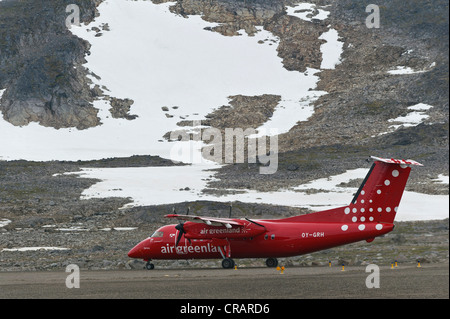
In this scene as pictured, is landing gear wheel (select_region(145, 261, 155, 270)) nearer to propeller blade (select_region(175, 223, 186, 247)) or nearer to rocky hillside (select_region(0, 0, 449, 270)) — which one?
propeller blade (select_region(175, 223, 186, 247))

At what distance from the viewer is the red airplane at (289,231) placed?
1105 inches

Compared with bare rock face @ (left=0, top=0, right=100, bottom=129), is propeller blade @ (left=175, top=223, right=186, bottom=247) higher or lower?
lower

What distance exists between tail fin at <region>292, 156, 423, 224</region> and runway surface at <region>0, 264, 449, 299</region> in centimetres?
254

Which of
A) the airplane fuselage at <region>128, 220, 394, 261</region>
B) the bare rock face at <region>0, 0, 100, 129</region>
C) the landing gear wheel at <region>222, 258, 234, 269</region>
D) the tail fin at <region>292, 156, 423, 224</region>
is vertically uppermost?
the bare rock face at <region>0, 0, 100, 129</region>

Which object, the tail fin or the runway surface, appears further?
the tail fin

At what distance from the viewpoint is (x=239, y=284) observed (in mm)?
27062

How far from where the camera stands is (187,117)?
160 metres

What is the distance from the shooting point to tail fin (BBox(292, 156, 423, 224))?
88.4ft

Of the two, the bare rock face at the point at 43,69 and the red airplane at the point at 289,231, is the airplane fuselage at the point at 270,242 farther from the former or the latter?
the bare rock face at the point at 43,69

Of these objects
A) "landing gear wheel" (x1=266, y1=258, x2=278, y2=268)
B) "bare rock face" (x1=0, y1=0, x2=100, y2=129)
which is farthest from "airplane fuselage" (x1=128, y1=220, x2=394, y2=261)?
"bare rock face" (x1=0, y1=0, x2=100, y2=129)

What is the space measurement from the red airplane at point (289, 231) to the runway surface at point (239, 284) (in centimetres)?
141

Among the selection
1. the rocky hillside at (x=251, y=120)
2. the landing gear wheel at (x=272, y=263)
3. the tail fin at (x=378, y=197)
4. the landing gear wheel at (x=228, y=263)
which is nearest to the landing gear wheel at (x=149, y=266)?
the rocky hillside at (x=251, y=120)
